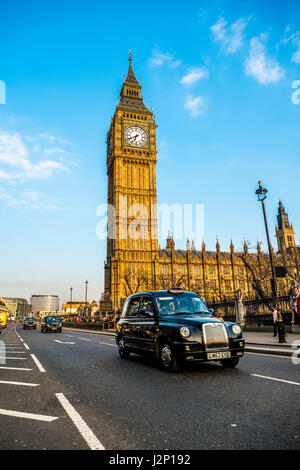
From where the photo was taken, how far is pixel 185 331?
21.0ft

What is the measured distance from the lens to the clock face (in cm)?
7019

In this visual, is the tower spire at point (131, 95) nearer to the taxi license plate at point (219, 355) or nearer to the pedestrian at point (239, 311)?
the pedestrian at point (239, 311)

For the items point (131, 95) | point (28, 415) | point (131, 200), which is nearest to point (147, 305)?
point (28, 415)

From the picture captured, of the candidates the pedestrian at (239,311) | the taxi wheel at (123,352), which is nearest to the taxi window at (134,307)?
the taxi wheel at (123,352)

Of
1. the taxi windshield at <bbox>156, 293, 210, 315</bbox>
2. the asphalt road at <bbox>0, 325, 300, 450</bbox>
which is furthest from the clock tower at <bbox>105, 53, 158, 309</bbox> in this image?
the asphalt road at <bbox>0, 325, 300, 450</bbox>

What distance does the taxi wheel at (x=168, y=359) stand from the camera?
6541mm

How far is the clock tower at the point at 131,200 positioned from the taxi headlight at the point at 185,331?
52853mm

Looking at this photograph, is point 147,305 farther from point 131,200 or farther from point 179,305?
point 131,200

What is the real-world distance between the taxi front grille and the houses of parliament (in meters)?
51.2

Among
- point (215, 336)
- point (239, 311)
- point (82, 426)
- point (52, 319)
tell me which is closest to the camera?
point (82, 426)

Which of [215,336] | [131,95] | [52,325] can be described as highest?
[131,95]

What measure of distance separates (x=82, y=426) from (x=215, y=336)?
3744mm

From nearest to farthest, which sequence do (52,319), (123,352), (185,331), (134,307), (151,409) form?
(151,409) < (185,331) < (134,307) < (123,352) < (52,319)
